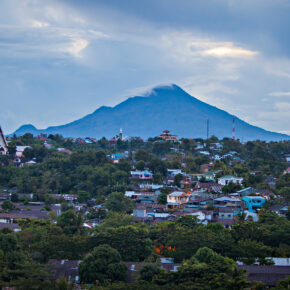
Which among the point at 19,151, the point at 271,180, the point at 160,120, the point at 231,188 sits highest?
the point at 160,120

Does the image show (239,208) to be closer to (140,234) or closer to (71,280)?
(140,234)

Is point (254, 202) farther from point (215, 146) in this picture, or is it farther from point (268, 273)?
point (215, 146)

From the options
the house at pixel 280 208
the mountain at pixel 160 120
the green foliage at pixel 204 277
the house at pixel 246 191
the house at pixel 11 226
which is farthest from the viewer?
the mountain at pixel 160 120

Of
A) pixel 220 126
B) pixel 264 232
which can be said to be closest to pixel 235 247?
pixel 264 232

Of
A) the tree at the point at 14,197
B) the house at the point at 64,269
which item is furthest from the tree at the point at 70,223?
the tree at the point at 14,197

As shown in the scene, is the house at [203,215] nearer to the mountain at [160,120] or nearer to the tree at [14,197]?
the tree at [14,197]

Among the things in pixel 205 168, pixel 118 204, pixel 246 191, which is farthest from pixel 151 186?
pixel 118 204

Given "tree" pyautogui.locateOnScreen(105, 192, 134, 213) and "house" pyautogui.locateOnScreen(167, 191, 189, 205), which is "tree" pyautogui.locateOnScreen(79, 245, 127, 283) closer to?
"tree" pyautogui.locateOnScreen(105, 192, 134, 213)
